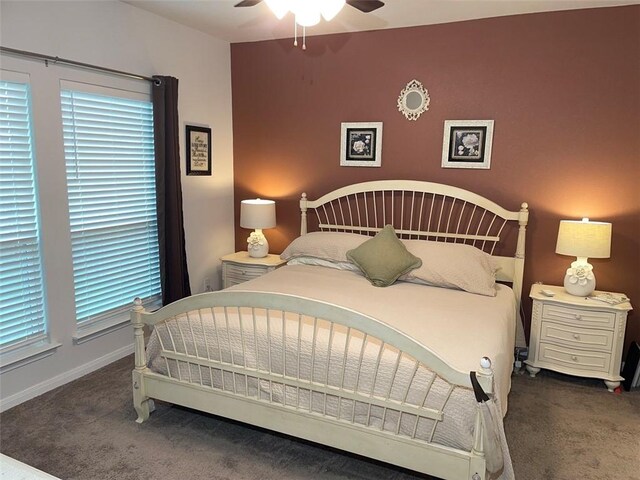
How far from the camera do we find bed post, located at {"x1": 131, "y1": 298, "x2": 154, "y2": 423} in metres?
2.67

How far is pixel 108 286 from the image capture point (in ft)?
11.7

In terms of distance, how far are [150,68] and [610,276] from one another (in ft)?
12.6

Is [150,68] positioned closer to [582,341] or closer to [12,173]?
[12,173]

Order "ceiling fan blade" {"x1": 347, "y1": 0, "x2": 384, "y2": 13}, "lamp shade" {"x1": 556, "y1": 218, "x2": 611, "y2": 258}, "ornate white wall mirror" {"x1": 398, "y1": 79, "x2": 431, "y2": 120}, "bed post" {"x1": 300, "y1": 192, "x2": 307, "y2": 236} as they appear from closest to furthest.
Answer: "ceiling fan blade" {"x1": 347, "y1": 0, "x2": 384, "y2": 13}, "lamp shade" {"x1": 556, "y1": 218, "x2": 611, "y2": 258}, "ornate white wall mirror" {"x1": 398, "y1": 79, "x2": 431, "y2": 120}, "bed post" {"x1": 300, "y1": 192, "x2": 307, "y2": 236}

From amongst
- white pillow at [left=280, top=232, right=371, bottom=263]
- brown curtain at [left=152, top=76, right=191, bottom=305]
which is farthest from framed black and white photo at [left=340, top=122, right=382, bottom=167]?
brown curtain at [left=152, top=76, right=191, bottom=305]

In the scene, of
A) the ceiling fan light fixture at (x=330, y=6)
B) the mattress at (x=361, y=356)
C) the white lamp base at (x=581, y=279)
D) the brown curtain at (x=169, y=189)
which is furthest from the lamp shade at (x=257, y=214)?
the white lamp base at (x=581, y=279)

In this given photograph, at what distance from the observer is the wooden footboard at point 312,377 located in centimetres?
206

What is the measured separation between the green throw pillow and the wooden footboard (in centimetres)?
98

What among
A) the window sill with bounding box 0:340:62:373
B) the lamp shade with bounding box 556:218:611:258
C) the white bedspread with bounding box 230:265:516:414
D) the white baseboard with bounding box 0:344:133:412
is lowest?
the white baseboard with bounding box 0:344:133:412

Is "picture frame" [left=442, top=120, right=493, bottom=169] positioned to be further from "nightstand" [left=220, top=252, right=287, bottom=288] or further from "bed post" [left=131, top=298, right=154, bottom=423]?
"bed post" [left=131, top=298, right=154, bottom=423]

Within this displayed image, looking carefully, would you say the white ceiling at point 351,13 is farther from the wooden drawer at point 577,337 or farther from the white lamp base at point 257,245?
the wooden drawer at point 577,337

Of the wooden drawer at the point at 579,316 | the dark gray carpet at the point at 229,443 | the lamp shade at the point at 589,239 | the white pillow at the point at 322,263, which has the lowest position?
the dark gray carpet at the point at 229,443

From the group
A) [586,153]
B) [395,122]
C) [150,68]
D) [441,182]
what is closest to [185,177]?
[150,68]

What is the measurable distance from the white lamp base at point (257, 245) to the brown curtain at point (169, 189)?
65cm
